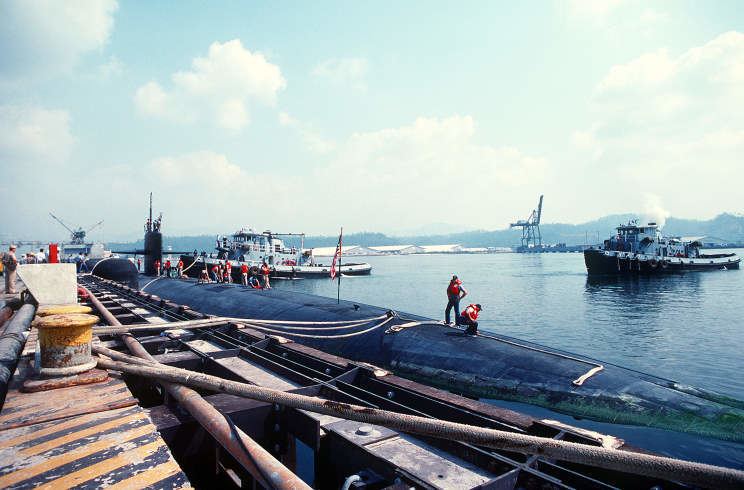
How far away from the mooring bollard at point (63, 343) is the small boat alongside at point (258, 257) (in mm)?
42143

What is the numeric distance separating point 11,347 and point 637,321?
31021 mm

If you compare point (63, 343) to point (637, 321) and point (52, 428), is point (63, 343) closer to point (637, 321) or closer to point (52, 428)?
point (52, 428)

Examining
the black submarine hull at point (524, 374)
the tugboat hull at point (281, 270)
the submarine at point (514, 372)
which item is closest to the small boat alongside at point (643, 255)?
the tugboat hull at point (281, 270)

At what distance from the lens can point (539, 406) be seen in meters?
9.84

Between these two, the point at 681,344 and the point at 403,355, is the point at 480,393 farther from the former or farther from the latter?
the point at 681,344

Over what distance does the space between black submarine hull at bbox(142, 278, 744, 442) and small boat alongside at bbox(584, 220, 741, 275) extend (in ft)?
177

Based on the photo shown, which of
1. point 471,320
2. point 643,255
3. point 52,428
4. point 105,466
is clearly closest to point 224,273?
point 471,320

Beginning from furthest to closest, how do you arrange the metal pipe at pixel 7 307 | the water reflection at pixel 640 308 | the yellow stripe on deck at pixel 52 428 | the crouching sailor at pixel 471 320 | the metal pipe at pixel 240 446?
the water reflection at pixel 640 308 < the crouching sailor at pixel 471 320 < the metal pipe at pixel 7 307 < the yellow stripe on deck at pixel 52 428 < the metal pipe at pixel 240 446

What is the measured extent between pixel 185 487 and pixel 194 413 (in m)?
1.19

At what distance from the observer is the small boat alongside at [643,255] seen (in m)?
58.8

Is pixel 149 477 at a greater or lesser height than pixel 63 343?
lesser

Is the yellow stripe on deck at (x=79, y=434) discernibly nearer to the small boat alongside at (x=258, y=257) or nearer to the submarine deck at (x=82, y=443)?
the submarine deck at (x=82, y=443)

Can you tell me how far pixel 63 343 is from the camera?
18.8 feet

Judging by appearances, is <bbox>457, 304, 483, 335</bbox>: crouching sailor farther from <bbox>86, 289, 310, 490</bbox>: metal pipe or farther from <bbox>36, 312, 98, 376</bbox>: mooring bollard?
<bbox>36, 312, 98, 376</bbox>: mooring bollard
